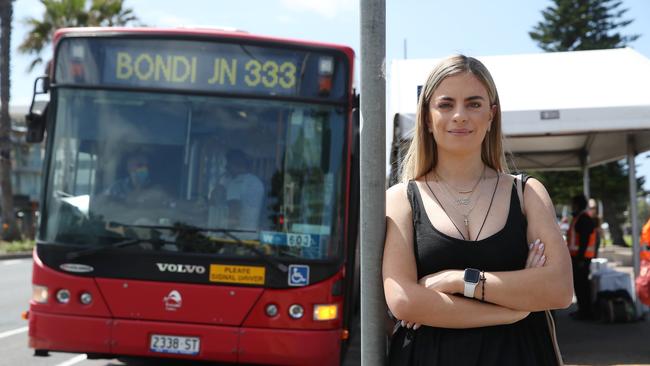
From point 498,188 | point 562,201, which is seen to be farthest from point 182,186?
point 562,201

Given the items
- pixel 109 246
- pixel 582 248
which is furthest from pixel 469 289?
pixel 582 248

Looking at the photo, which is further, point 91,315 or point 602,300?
point 602,300

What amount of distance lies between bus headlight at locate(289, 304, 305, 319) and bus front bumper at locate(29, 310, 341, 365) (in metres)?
0.12

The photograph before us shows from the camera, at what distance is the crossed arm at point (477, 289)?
2.06m

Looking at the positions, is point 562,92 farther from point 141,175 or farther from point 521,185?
point 521,185

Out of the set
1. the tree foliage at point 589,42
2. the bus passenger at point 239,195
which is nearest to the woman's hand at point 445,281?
the bus passenger at point 239,195

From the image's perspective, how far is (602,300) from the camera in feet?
33.8

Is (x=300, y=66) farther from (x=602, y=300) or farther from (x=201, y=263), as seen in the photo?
(x=602, y=300)

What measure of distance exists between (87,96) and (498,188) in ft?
15.8

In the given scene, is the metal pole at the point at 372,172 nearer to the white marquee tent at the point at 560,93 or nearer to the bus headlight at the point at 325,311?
the bus headlight at the point at 325,311

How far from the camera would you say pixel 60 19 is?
84.7ft

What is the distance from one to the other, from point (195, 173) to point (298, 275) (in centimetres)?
123

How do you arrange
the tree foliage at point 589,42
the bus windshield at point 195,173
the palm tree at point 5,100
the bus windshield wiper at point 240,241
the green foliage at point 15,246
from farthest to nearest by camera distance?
1. the tree foliage at point 589,42
2. the green foliage at point 15,246
3. the palm tree at point 5,100
4. the bus windshield at point 195,173
5. the bus windshield wiper at point 240,241

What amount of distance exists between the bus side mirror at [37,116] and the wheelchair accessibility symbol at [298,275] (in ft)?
8.70
